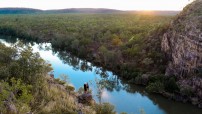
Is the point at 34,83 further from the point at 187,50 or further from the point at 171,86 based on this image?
the point at 187,50

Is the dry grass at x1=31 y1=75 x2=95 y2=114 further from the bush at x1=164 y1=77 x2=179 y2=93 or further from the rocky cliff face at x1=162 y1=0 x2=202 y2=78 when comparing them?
the rocky cliff face at x1=162 y1=0 x2=202 y2=78

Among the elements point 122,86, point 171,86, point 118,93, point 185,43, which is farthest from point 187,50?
point 118,93

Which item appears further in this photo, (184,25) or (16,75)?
(184,25)

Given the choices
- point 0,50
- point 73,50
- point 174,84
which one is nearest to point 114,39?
point 73,50

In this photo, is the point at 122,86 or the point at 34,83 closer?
the point at 34,83

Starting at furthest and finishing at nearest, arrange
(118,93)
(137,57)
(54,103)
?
1. (137,57)
2. (118,93)
3. (54,103)

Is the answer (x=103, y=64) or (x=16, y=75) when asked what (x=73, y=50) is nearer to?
(x=103, y=64)

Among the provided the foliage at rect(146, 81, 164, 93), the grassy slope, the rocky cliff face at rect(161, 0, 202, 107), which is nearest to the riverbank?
the foliage at rect(146, 81, 164, 93)
